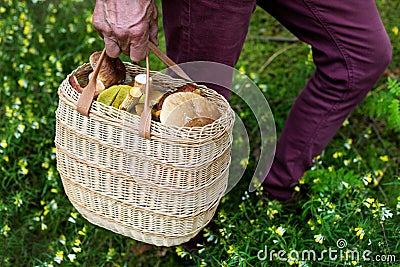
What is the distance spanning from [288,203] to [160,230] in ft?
2.61

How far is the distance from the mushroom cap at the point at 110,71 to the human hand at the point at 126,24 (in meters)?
0.07

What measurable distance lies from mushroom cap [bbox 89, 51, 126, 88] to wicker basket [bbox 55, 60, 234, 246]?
9 centimetres

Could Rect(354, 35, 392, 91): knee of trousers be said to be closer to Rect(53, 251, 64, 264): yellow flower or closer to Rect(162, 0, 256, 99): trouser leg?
Answer: Rect(162, 0, 256, 99): trouser leg

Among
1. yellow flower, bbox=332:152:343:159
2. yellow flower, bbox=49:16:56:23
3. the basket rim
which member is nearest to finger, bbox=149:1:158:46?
the basket rim

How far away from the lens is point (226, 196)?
2.43 m

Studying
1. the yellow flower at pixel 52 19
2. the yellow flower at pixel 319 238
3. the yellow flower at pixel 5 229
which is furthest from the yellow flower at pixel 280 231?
the yellow flower at pixel 52 19

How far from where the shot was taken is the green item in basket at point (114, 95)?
1.66m

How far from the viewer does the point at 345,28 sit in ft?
A: 6.15

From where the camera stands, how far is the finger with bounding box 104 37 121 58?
1.64m

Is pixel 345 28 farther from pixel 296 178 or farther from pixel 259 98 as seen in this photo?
pixel 259 98

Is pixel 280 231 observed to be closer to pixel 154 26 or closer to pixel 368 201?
pixel 368 201

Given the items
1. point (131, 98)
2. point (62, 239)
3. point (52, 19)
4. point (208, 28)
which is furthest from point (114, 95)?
point (52, 19)

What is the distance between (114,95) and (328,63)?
0.78 metres

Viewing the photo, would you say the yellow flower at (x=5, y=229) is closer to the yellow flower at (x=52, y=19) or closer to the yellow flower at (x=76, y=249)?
the yellow flower at (x=76, y=249)
